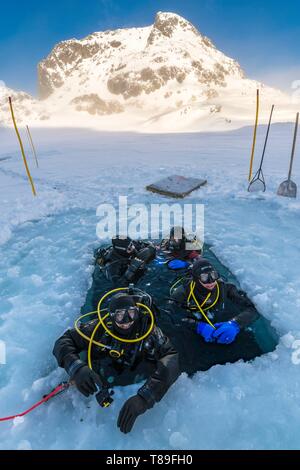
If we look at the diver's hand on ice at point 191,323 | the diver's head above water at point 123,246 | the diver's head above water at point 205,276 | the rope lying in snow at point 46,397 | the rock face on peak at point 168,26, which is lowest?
the rope lying in snow at point 46,397

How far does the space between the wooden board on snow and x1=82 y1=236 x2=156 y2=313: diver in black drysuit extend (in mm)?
4303

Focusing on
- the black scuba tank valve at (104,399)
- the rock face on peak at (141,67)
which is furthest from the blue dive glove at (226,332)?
the rock face on peak at (141,67)

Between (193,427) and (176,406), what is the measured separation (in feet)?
0.97

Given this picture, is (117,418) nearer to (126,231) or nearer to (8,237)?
(126,231)

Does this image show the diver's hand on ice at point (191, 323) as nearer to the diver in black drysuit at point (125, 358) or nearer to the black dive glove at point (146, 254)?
the diver in black drysuit at point (125, 358)

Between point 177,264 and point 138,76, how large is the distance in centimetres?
8613

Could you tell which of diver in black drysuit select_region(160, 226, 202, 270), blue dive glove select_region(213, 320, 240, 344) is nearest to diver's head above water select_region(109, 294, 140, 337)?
blue dive glove select_region(213, 320, 240, 344)

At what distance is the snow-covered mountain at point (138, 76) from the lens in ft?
231

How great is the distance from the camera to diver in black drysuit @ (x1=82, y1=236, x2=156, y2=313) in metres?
5.61

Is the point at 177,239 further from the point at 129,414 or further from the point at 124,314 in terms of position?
the point at 129,414

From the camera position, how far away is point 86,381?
3.33 meters

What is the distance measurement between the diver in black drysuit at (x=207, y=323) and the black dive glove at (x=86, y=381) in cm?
114

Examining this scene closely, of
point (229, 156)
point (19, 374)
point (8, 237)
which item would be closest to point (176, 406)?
→ point (19, 374)

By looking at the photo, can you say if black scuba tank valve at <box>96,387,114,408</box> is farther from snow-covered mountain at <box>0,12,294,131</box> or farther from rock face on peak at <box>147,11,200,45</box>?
rock face on peak at <box>147,11,200,45</box>
